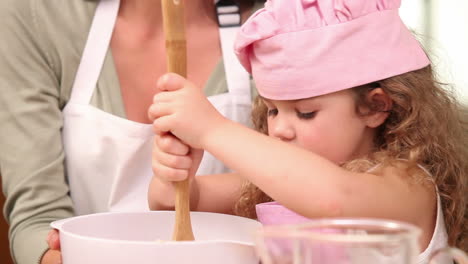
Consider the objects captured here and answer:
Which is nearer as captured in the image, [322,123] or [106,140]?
[322,123]

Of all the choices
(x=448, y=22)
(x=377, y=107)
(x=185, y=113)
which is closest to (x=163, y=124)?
(x=185, y=113)

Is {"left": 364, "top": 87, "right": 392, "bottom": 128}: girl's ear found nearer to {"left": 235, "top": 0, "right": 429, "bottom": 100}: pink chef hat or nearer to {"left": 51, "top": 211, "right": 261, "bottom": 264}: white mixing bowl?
{"left": 235, "top": 0, "right": 429, "bottom": 100}: pink chef hat

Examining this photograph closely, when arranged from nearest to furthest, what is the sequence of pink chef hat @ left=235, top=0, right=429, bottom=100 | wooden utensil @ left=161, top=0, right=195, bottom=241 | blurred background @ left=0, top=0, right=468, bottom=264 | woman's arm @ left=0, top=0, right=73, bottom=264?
wooden utensil @ left=161, top=0, right=195, bottom=241, pink chef hat @ left=235, top=0, right=429, bottom=100, woman's arm @ left=0, top=0, right=73, bottom=264, blurred background @ left=0, top=0, right=468, bottom=264

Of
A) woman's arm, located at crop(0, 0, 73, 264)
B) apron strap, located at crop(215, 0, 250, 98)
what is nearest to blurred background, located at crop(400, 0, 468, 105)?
apron strap, located at crop(215, 0, 250, 98)

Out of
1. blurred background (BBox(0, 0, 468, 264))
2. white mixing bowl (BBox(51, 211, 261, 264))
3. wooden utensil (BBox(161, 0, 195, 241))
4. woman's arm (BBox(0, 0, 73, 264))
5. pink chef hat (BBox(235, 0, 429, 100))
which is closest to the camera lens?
white mixing bowl (BBox(51, 211, 261, 264))

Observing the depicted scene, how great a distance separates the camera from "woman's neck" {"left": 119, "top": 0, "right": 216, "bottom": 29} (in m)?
1.20

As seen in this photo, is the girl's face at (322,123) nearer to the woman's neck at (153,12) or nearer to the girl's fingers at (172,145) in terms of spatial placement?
the girl's fingers at (172,145)

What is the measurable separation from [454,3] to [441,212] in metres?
1.94

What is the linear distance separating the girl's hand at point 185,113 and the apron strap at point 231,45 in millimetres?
417

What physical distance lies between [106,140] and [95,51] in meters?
0.15

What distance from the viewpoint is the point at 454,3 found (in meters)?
2.67

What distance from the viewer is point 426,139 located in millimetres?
901

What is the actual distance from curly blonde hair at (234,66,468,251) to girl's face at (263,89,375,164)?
0.8 inches

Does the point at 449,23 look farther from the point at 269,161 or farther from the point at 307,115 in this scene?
Answer: the point at 269,161
